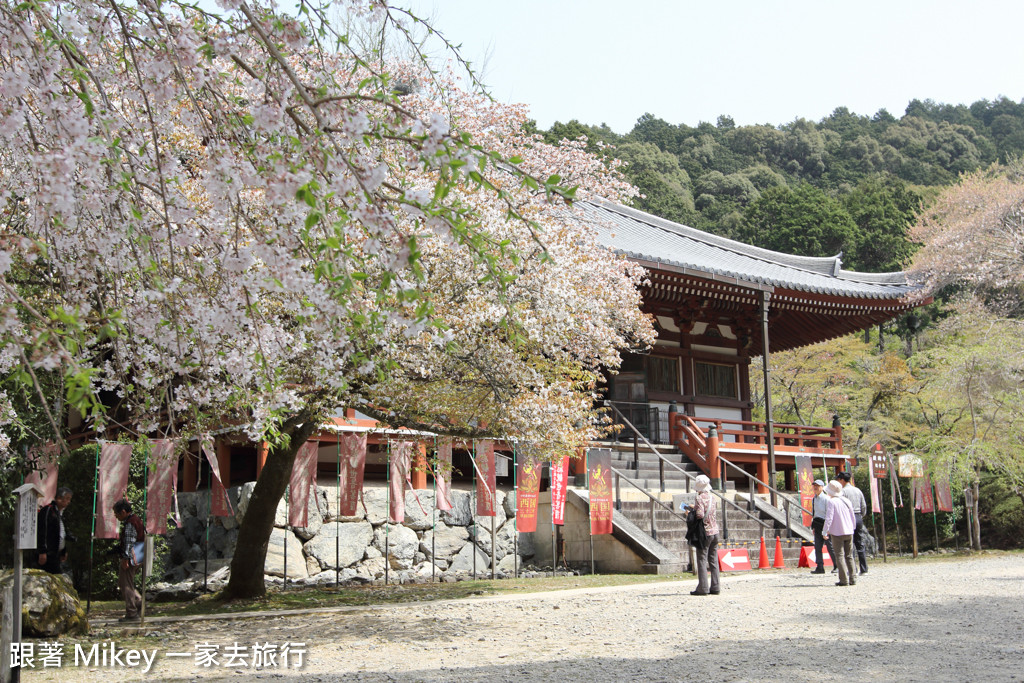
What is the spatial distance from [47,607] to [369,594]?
4328mm

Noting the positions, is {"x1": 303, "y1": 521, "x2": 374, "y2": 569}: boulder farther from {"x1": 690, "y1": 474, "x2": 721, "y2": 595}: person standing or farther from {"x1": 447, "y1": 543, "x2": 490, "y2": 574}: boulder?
{"x1": 690, "y1": 474, "x2": 721, "y2": 595}: person standing

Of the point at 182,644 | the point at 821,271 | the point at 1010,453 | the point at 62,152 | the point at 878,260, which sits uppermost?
the point at 878,260

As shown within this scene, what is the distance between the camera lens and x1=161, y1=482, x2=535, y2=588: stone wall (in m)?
12.3

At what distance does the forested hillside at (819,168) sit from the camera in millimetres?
40812

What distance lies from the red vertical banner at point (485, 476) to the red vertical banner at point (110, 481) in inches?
178

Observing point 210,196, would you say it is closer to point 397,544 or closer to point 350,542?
point 350,542

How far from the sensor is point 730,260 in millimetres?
20156

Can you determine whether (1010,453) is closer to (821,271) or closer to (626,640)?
(821,271)

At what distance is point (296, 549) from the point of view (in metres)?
12.3

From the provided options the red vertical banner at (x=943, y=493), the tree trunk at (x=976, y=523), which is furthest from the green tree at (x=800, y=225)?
the red vertical banner at (x=943, y=493)

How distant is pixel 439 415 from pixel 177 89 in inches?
209

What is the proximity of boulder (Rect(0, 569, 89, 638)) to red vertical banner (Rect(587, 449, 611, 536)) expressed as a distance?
705 cm

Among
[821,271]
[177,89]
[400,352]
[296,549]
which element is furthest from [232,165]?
[821,271]

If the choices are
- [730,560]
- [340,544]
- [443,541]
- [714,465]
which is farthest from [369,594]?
[714,465]
